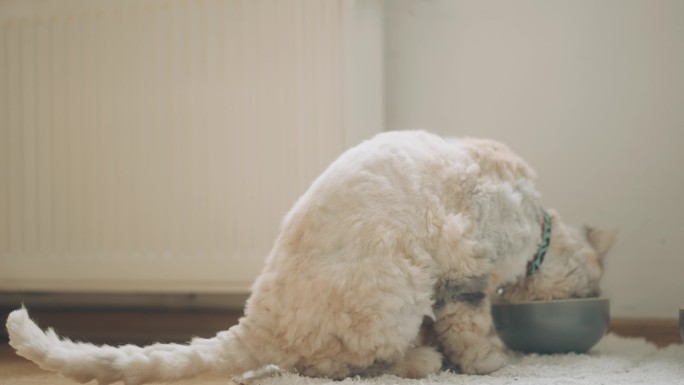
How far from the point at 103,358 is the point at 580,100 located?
178 cm

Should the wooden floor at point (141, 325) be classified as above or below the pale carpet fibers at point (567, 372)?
below

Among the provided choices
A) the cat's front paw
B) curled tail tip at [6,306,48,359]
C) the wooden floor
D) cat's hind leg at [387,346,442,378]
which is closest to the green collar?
the cat's front paw

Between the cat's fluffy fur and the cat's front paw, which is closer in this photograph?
the cat's fluffy fur

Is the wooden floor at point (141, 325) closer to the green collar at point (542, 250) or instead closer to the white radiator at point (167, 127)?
the white radiator at point (167, 127)

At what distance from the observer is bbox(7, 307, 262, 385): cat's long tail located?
1.40m

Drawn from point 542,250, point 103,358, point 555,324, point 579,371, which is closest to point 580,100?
point 542,250

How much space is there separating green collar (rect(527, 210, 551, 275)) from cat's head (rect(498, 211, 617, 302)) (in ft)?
0.06

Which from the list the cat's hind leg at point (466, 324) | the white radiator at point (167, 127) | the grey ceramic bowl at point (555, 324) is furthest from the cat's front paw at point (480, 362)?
the white radiator at point (167, 127)

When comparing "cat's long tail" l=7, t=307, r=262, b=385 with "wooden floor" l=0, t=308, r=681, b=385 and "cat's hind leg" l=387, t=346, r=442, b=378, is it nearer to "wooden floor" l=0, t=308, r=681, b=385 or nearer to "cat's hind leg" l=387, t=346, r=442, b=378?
"cat's hind leg" l=387, t=346, r=442, b=378

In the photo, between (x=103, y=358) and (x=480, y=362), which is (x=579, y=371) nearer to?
(x=480, y=362)

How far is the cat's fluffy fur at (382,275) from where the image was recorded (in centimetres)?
163

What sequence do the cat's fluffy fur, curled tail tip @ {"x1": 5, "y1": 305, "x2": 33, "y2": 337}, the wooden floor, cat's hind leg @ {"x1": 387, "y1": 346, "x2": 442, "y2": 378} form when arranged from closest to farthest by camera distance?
1. curled tail tip @ {"x1": 5, "y1": 305, "x2": 33, "y2": 337}
2. the cat's fluffy fur
3. cat's hind leg @ {"x1": 387, "y1": 346, "x2": 442, "y2": 378}
4. the wooden floor

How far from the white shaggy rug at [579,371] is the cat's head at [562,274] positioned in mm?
166

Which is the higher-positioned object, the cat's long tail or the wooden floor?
the cat's long tail
